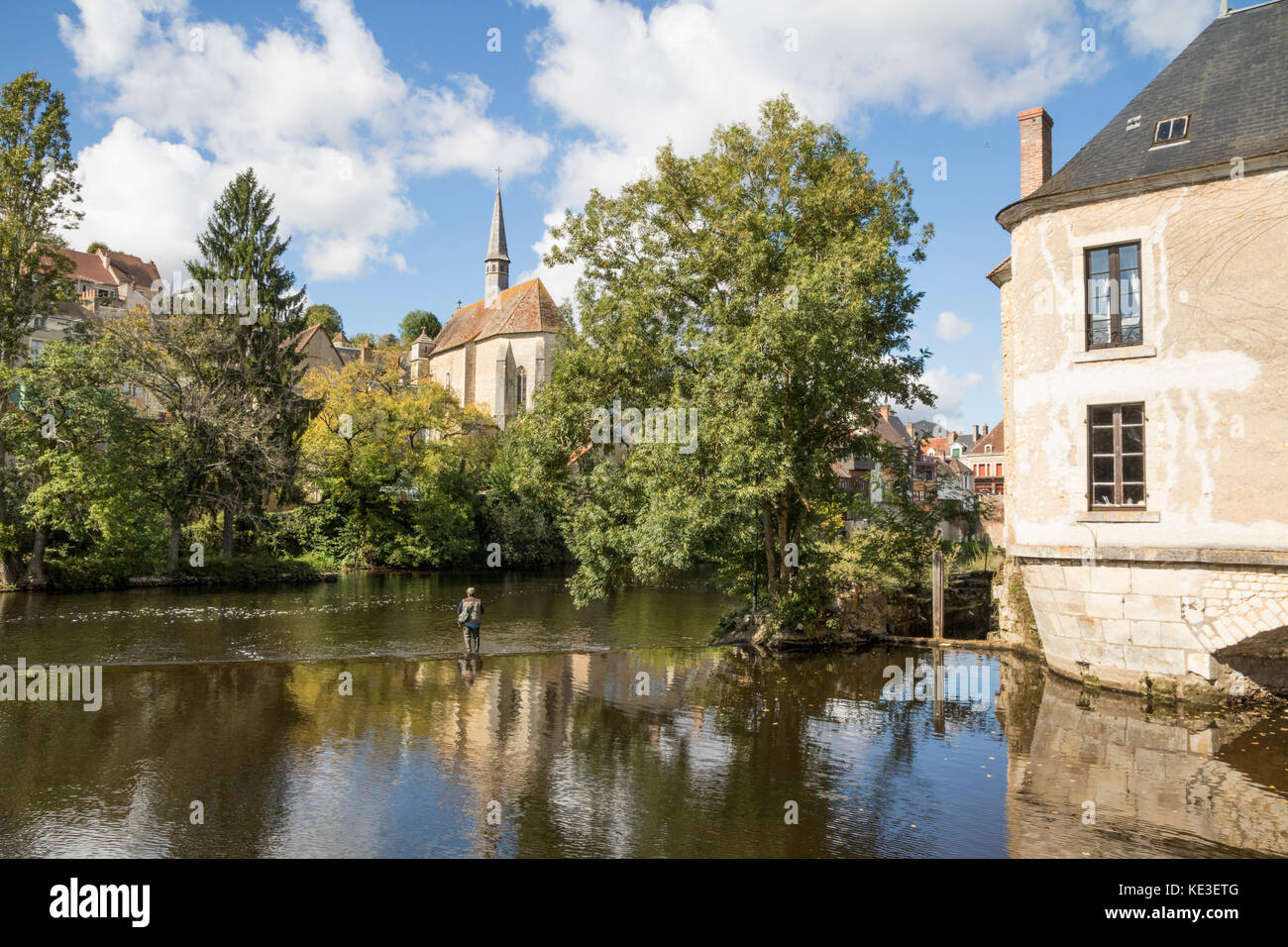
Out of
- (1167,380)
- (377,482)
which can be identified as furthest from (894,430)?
(1167,380)

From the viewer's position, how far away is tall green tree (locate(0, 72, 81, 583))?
30.2 m

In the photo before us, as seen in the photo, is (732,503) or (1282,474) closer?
(1282,474)

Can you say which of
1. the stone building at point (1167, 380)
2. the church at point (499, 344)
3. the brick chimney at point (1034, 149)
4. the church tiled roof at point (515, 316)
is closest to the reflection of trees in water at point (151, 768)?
the stone building at point (1167, 380)

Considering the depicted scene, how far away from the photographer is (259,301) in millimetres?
40500

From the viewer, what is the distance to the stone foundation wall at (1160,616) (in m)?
14.0

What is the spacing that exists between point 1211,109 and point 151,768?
19.9 meters

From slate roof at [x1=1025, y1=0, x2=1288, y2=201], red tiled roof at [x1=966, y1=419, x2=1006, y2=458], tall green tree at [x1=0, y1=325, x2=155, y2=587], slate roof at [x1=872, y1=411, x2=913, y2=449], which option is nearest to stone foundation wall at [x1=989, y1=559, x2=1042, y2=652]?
slate roof at [x1=1025, y1=0, x2=1288, y2=201]

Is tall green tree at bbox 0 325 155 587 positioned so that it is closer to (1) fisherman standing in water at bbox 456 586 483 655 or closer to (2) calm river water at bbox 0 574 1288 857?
(2) calm river water at bbox 0 574 1288 857

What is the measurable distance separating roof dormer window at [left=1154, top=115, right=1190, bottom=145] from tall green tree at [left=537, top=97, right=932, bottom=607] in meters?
5.79

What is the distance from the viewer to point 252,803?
934 cm

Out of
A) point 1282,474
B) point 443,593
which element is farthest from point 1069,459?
point 443,593

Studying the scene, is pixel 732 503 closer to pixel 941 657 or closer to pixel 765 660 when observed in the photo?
pixel 765 660

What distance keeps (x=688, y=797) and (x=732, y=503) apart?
9.62m
